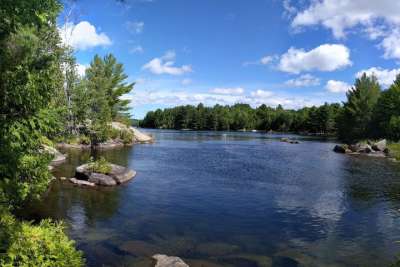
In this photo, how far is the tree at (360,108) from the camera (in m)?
94.8

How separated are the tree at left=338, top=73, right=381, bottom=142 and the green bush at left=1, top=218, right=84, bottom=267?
9174 cm

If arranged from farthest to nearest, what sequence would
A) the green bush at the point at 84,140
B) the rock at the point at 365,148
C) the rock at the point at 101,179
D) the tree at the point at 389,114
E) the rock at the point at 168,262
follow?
the tree at the point at 389,114 < the rock at the point at 365,148 < the green bush at the point at 84,140 < the rock at the point at 101,179 < the rock at the point at 168,262

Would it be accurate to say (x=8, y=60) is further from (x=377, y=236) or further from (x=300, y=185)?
(x=300, y=185)

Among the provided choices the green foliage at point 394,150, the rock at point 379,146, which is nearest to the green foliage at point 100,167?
the green foliage at point 394,150

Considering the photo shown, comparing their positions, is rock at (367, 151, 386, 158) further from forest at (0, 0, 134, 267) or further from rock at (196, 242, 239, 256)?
forest at (0, 0, 134, 267)

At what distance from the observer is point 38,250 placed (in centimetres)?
853

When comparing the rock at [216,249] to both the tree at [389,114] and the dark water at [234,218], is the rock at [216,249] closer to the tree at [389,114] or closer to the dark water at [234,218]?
the dark water at [234,218]

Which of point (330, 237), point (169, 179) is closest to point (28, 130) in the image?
point (330, 237)

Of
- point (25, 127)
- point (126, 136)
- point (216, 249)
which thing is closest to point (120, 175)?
point (216, 249)

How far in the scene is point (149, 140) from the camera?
84.9m

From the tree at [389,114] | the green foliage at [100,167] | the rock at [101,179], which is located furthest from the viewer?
the tree at [389,114]

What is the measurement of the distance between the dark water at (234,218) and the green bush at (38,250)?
210 inches

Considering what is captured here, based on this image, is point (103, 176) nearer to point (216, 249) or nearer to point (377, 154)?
point (216, 249)

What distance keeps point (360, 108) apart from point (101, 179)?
276 ft
